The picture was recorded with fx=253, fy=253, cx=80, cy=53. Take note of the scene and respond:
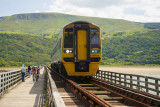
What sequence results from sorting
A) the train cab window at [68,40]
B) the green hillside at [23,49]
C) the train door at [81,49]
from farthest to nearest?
the green hillside at [23,49], the train cab window at [68,40], the train door at [81,49]

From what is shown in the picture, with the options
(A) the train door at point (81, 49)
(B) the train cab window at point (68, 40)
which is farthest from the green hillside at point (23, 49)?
(A) the train door at point (81, 49)

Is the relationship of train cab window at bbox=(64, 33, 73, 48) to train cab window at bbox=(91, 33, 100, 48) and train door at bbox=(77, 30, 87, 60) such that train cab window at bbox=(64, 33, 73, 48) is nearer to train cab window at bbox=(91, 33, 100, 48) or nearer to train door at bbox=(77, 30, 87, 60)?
train door at bbox=(77, 30, 87, 60)

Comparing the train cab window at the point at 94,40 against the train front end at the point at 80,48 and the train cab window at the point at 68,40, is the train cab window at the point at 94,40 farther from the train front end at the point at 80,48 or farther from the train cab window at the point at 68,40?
the train cab window at the point at 68,40

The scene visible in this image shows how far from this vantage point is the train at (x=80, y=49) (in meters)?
15.7

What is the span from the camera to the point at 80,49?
51.5 feet

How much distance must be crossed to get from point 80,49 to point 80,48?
0.06 m

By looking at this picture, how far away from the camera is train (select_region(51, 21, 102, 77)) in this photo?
15727 mm

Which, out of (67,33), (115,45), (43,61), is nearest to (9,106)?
(67,33)

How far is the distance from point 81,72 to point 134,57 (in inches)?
5311

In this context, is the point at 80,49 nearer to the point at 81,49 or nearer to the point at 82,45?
the point at 81,49

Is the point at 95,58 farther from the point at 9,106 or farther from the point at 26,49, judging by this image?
the point at 26,49

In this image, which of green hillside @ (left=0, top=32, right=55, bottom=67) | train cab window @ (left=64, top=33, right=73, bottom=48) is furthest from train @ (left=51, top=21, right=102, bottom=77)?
green hillside @ (left=0, top=32, right=55, bottom=67)

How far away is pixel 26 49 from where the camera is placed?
15938 centimetres

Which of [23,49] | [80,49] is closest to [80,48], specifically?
[80,49]
